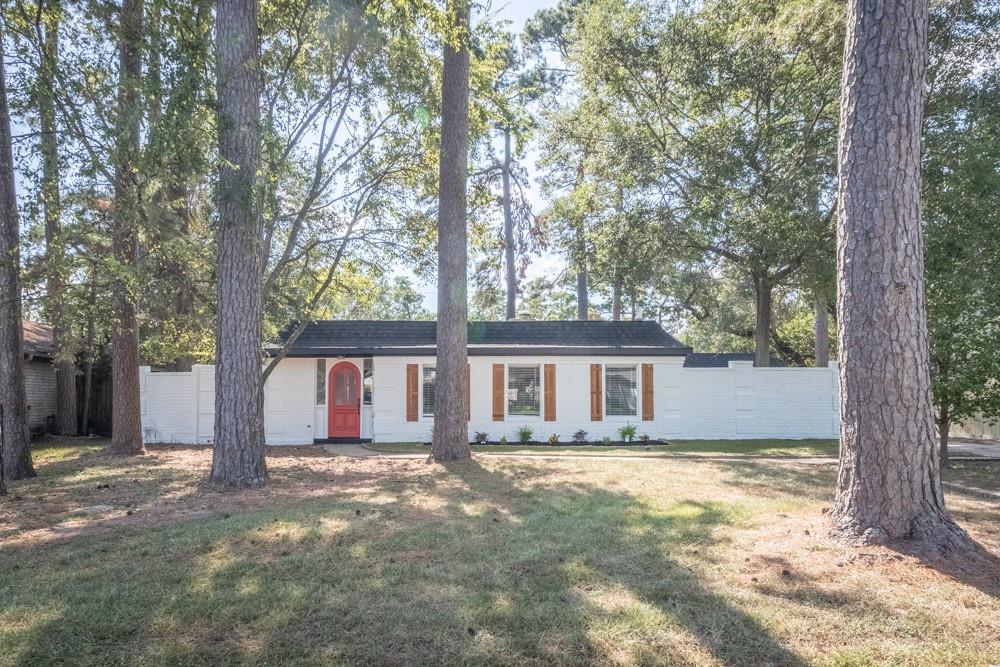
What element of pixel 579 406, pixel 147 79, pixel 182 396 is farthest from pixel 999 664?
pixel 182 396

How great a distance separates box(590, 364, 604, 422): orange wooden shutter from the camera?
45.4 feet

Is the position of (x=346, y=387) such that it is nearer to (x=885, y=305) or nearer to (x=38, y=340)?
(x=38, y=340)

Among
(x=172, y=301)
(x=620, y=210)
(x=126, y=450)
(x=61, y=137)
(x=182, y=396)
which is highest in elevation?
(x=620, y=210)

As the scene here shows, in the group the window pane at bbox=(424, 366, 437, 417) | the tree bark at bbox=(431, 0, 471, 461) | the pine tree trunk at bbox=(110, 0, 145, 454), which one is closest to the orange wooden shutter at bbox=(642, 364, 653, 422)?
the window pane at bbox=(424, 366, 437, 417)

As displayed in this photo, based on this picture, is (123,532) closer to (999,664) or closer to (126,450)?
(999,664)

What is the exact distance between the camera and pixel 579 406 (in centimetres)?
1385

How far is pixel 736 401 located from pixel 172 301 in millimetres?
13104

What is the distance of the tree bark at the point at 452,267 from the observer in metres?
9.73

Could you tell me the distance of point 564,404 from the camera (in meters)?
13.9

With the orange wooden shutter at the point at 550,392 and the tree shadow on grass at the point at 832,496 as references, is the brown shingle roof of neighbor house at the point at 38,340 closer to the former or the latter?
the orange wooden shutter at the point at 550,392

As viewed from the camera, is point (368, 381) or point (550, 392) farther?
point (368, 381)

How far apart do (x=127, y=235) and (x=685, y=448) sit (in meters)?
11.5

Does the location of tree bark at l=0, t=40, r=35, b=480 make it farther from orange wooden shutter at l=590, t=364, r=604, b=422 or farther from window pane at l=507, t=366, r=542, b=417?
orange wooden shutter at l=590, t=364, r=604, b=422

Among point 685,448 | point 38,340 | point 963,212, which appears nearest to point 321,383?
point 685,448
